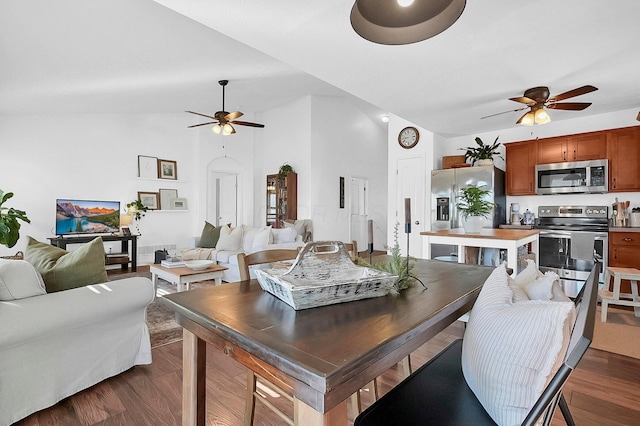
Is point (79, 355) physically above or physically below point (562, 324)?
below

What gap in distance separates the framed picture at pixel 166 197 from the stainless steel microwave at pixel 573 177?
21.8 ft

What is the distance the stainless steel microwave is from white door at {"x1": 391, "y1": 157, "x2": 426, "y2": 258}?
1.66 metres

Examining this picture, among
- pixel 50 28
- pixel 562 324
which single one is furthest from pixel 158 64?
pixel 562 324

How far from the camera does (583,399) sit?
1854mm

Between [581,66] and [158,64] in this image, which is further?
[158,64]

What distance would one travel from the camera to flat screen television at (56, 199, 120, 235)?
5430mm

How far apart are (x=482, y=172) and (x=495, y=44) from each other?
8.61ft

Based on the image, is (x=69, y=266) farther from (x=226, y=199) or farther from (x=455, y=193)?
(x=226, y=199)

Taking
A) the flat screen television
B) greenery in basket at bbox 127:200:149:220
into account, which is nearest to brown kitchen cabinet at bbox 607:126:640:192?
greenery in basket at bbox 127:200:149:220

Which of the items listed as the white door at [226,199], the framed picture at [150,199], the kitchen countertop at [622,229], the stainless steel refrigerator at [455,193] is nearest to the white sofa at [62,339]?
the stainless steel refrigerator at [455,193]

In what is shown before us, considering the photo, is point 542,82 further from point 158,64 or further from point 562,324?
point 158,64

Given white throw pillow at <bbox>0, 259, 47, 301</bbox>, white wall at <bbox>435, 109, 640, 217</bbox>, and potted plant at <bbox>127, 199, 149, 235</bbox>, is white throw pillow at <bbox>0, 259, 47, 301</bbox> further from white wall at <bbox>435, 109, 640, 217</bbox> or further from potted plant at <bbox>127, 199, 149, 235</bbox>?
white wall at <bbox>435, 109, 640, 217</bbox>

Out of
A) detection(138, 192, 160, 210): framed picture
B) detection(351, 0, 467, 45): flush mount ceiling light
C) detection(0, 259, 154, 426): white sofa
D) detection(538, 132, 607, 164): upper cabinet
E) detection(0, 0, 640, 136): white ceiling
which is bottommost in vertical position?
detection(0, 259, 154, 426): white sofa

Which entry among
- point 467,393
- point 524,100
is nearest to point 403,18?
point 467,393
